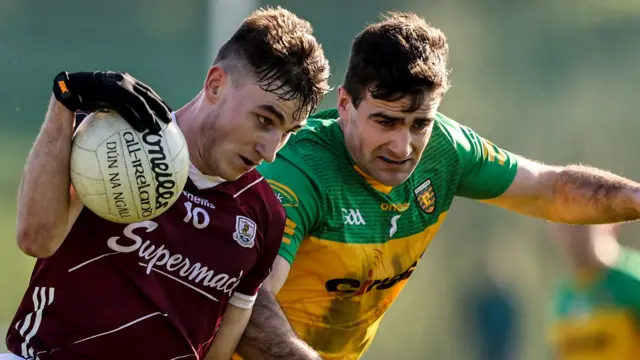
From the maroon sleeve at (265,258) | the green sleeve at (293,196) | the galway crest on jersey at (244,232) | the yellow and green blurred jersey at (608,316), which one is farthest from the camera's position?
the yellow and green blurred jersey at (608,316)

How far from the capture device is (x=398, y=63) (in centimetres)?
463

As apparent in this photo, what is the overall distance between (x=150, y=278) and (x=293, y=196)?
1.00 metres

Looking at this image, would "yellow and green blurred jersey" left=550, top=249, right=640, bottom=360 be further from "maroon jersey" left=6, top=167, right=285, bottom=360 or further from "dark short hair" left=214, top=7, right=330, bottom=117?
"dark short hair" left=214, top=7, right=330, bottom=117

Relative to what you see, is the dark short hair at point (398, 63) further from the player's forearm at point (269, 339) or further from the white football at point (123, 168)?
the white football at point (123, 168)

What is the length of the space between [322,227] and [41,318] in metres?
1.48

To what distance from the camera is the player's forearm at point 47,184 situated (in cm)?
312

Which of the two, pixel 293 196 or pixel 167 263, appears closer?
pixel 167 263

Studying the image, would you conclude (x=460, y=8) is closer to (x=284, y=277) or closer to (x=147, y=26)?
(x=147, y=26)

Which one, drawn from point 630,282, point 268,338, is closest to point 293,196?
point 268,338

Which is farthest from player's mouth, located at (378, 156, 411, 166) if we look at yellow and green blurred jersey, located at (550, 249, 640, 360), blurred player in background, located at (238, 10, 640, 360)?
yellow and green blurred jersey, located at (550, 249, 640, 360)

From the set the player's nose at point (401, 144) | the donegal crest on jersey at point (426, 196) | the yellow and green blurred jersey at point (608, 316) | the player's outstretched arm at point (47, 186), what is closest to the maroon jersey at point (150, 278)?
the player's outstretched arm at point (47, 186)

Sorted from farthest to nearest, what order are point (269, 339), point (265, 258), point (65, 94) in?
point (269, 339), point (265, 258), point (65, 94)

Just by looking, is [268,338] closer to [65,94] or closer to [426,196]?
[426,196]

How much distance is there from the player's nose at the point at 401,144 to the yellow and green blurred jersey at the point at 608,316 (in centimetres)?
337
